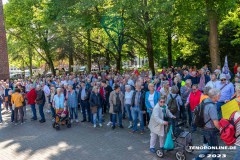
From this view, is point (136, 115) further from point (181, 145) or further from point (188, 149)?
point (181, 145)

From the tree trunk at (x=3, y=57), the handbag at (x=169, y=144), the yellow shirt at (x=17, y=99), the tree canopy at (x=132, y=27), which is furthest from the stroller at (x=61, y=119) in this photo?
the tree trunk at (x=3, y=57)

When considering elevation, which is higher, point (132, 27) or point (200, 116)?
point (132, 27)

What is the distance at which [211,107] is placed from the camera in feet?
17.2

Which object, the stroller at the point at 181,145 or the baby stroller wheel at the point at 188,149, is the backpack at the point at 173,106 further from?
the baby stroller wheel at the point at 188,149

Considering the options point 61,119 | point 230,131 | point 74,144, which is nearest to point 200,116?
point 230,131

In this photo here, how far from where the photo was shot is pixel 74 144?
27.2 feet

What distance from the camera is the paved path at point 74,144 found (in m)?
7.23

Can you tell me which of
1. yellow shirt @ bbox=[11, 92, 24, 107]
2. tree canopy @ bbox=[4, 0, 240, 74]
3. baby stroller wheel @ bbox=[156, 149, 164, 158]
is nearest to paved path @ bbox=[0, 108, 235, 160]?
baby stroller wheel @ bbox=[156, 149, 164, 158]

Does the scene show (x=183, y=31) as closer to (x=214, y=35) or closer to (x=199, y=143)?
(x=214, y=35)

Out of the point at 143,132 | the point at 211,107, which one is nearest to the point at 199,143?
the point at 143,132

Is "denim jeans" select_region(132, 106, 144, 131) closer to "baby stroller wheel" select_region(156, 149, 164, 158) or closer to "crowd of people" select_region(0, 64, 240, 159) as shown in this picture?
"crowd of people" select_region(0, 64, 240, 159)

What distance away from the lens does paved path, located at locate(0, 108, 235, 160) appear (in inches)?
285

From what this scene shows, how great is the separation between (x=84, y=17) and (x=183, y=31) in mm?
8221

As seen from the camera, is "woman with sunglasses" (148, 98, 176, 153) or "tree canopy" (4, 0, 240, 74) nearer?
"woman with sunglasses" (148, 98, 176, 153)
